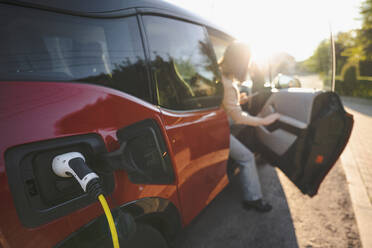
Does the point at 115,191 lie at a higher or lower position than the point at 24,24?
lower

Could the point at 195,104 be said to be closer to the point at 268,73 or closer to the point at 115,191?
the point at 115,191

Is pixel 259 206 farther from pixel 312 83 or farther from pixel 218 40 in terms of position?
pixel 312 83

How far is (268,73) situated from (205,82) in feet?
5.39

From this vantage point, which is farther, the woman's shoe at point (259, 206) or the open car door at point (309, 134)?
the woman's shoe at point (259, 206)

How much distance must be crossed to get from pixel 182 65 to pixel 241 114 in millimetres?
825

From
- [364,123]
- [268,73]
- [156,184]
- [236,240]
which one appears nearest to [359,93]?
[364,123]

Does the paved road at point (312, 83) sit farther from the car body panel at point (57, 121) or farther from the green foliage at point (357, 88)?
the car body panel at point (57, 121)

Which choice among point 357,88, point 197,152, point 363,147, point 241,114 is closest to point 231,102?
point 241,114

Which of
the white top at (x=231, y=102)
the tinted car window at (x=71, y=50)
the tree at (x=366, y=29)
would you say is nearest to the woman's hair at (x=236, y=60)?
the white top at (x=231, y=102)

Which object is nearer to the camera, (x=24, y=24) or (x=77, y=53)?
(x=24, y=24)

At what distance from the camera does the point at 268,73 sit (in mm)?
3088

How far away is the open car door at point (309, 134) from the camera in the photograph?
1.96 m

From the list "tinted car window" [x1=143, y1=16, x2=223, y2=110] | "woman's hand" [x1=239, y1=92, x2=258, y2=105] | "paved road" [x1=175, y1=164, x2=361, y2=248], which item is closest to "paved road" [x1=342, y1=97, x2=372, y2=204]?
"paved road" [x1=175, y1=164, x2=361, y2=248]

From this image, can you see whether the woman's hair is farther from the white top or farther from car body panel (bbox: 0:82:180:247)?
car body panel (bbox: 0:82:180:247)
